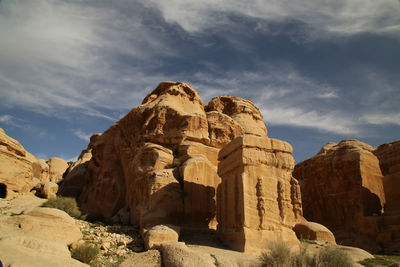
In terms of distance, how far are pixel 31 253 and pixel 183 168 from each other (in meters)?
9.45

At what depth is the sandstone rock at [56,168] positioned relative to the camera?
115ft

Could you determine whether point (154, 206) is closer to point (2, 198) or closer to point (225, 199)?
point (225, 199)

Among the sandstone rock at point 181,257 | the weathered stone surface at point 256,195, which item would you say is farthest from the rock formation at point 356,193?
the sandstone rock at point 181,257

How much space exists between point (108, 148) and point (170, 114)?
6.63 m

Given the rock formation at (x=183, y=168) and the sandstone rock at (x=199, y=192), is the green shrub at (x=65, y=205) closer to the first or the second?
the rock formation at (x=183, y=168)

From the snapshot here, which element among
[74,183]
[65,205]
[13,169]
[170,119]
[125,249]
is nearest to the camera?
[125,249]

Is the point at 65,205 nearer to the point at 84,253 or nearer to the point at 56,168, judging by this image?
the point at 84,253

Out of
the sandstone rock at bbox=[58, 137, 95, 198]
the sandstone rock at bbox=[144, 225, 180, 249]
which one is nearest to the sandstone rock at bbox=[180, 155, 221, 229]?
the sandstone rock at bbox=[144, 225, 180, 249]

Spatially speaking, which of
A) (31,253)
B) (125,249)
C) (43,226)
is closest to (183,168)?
(125,249)

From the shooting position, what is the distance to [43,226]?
12.1 metres

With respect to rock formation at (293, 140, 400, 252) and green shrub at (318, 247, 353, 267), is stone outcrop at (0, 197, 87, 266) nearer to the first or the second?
green shrub at (318, 247, 353, 267)

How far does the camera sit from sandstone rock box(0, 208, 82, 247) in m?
11.6

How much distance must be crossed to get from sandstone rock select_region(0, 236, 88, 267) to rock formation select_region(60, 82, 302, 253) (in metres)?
5.69

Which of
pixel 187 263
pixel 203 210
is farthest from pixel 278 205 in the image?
pixel 187 263
